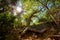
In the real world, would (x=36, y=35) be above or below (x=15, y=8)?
below

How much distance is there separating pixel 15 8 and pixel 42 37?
811mm

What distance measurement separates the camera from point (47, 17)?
3562 mm

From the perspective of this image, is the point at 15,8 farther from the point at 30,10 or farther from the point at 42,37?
the point at 42,37

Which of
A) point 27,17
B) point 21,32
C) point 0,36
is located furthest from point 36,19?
point 0,36

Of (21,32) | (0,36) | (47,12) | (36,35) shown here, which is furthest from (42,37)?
(0,36)

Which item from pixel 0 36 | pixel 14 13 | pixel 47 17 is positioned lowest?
pixel 0 36

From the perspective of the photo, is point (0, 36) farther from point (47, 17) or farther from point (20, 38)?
point (47, 17)

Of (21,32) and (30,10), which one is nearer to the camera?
(30,10)

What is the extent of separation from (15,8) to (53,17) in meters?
0.85

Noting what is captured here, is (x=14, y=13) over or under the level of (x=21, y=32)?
over

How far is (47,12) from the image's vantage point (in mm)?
3469

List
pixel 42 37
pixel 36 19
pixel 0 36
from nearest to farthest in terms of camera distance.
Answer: pixel 0 36, pixel 36 19, pixel 42 37

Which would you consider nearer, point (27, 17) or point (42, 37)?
point (27, 17)

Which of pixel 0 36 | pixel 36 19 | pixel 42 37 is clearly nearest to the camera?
pixel 0 36
